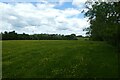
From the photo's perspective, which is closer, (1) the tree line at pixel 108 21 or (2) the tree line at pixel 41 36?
(1) the tree line at pixel 108 21

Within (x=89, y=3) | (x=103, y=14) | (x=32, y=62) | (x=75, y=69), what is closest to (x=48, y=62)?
(x=32, y=62)

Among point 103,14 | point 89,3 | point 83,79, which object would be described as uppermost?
point 89,3

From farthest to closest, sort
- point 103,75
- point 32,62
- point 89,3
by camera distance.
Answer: point 89,3 < point 32,62 < point 103,75

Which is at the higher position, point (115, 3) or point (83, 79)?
point (115, 3)

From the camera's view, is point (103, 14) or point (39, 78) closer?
point (39, 78)

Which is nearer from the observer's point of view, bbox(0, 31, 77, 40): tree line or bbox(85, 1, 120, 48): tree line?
bbox(85, 1, 120, 48): tree line

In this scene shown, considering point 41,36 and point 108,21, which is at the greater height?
point 108,21

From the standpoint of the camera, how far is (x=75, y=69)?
17.9m

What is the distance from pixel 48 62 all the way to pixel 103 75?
18.9 feet

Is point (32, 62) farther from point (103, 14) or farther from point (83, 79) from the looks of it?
point (103, 14)

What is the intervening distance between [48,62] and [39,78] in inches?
194

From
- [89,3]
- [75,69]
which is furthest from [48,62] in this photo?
[89,3]

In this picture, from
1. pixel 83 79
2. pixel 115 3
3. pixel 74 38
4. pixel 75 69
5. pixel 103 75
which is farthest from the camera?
pixel 74 38

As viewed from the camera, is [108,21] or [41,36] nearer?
[108,21]
